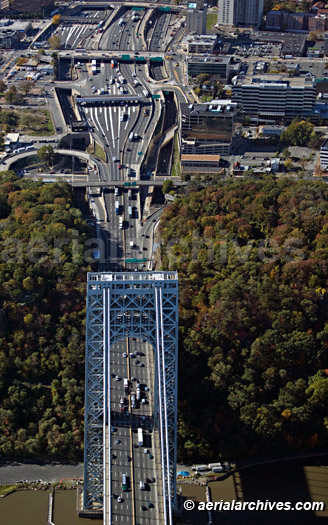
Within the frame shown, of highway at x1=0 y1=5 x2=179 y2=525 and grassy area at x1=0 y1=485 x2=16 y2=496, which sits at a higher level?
highway at x1=0 y1=5 x2=179 y2=525

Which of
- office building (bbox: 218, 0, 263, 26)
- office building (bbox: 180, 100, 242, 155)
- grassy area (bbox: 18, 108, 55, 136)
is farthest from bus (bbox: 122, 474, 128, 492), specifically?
office building (bbox: 218, 0, 263, 26)

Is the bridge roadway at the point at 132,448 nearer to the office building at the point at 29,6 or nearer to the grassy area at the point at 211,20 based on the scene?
the grassy area at the point at 211,20

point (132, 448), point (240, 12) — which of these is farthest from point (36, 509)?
point (240, 12)

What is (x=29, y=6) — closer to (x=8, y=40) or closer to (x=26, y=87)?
(x=8, y=40)

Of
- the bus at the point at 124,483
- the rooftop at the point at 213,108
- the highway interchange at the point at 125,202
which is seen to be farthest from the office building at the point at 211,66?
the bus at the point at 124,483

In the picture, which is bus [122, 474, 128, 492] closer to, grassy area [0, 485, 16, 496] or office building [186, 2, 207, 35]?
grassy area [0, 485, 16, 496]
